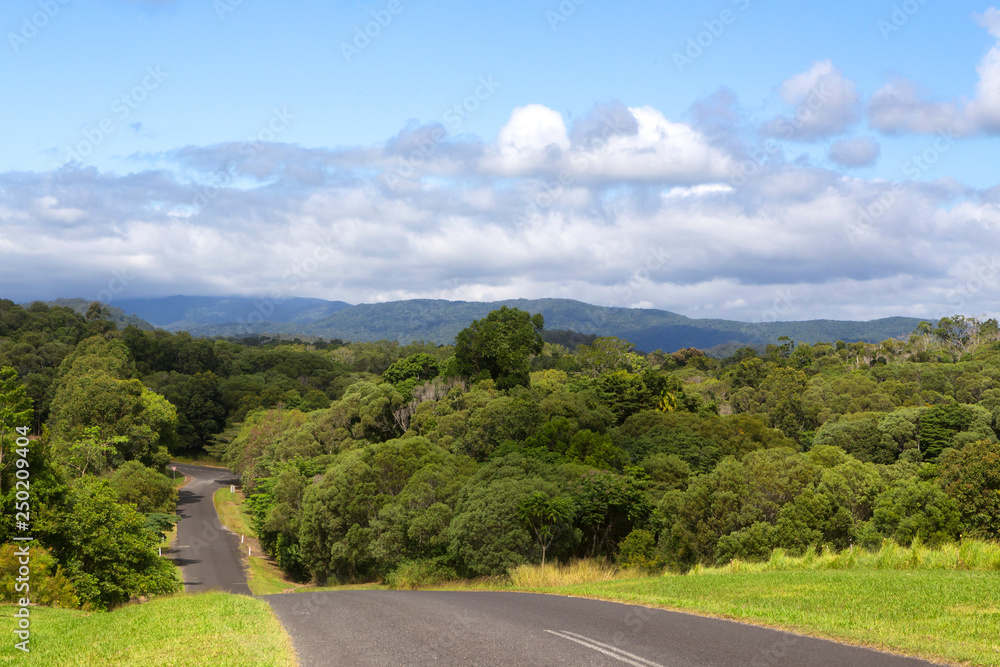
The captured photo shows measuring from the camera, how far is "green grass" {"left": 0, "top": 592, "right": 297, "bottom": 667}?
9.93 metres

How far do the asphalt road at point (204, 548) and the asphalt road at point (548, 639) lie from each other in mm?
20967

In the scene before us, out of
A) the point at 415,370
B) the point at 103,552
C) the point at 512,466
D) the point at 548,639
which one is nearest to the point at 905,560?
the point at 548,639

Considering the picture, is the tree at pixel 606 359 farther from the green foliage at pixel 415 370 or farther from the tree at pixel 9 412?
the tree at pixel 9 412

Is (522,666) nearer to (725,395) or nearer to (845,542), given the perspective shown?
(845,542)

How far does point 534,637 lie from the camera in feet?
34.4

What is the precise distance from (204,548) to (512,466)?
29794mm

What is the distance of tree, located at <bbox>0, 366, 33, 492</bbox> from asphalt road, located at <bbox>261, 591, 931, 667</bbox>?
13301mm

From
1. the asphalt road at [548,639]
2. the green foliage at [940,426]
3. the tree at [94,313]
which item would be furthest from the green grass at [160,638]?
the tree at [94,313]

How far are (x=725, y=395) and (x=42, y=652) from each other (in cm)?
9262

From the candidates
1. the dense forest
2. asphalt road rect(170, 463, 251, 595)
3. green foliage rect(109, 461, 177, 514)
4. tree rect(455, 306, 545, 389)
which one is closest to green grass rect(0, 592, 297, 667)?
the dense forest

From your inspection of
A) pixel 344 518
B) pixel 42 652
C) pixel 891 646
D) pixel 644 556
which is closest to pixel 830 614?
pixel 891 646

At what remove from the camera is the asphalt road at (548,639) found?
29.5ft

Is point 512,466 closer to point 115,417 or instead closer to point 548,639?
point 548,639

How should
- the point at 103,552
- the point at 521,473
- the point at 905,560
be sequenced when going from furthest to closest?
1. the point at 521,473
2. the point at 103,552
3. the point at 905,560
